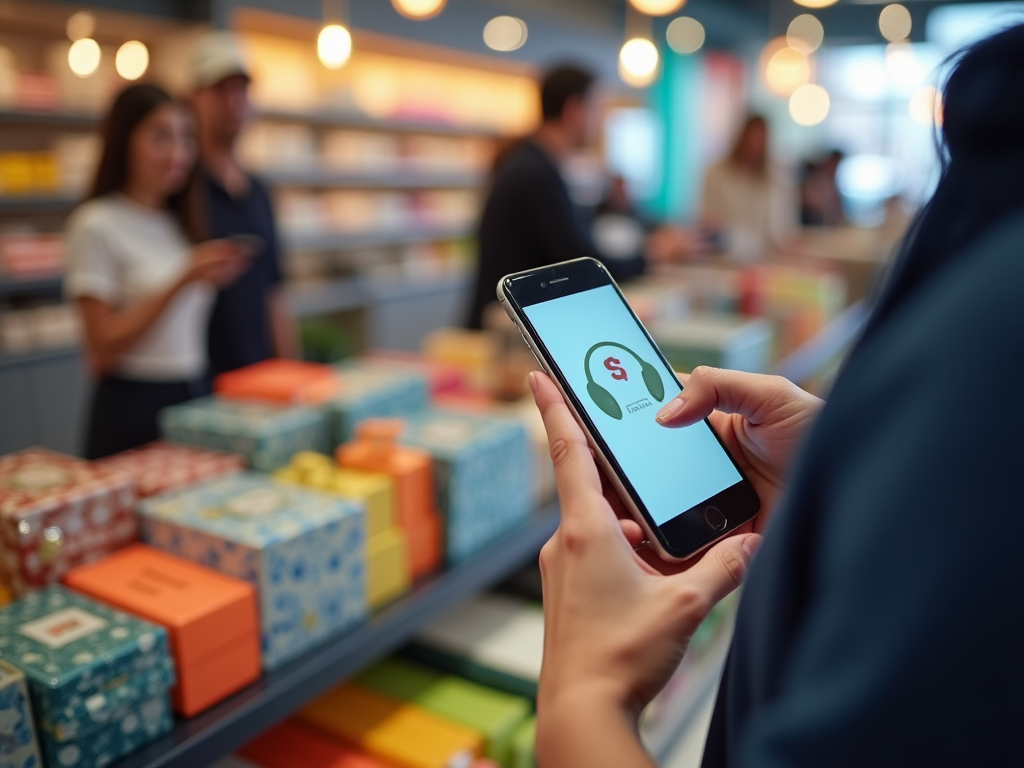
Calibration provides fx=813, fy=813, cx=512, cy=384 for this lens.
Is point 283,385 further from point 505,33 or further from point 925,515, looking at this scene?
point 505,33

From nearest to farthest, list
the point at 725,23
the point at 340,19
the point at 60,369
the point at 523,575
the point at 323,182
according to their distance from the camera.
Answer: the point at 523,575
the point at 340,19
the point at 60,369
the point at 323,182
the point at 725,23

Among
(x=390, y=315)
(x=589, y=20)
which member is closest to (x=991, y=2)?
(x=589, y=20)

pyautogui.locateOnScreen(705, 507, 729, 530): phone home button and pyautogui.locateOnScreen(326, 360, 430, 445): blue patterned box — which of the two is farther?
pyautogui.locateOnScreen(326, 360, 430, 445): blue patterned box

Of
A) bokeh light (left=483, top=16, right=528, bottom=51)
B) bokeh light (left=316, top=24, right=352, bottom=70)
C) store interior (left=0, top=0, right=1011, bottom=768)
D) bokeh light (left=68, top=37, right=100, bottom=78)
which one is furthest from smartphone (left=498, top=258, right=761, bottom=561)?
bokeh light (left=483, top=16, right=528, bottom=51)

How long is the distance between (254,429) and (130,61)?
14.8 feet

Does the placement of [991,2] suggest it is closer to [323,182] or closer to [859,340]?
[323,182]

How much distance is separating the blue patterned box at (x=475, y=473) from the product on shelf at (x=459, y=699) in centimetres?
34

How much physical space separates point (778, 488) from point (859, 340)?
1.82 ft

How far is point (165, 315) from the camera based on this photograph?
2.20m

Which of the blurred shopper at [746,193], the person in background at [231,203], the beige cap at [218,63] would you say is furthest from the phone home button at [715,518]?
the blurred shopper at [746,193]

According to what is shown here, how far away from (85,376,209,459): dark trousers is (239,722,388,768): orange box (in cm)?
100

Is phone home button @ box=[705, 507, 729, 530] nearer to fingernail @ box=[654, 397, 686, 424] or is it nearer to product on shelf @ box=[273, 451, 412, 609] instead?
fingernail @ box=[654, 397, 686, 424]

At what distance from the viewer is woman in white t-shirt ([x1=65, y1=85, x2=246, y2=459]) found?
2123mm

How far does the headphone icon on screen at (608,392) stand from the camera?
88 cm
